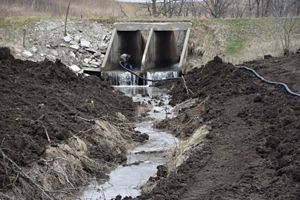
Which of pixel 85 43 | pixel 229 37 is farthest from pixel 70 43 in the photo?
pixel 229 37

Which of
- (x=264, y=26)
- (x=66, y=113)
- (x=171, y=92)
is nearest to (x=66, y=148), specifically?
(x=66, y=113)

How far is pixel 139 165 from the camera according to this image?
11.2 metres

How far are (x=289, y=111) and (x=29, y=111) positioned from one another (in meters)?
5.69

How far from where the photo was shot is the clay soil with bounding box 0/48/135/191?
32.3 feet

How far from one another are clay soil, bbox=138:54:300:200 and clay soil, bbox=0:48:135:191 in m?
2.33

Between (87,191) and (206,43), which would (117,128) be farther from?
(206,43)

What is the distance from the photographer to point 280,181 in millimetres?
6984

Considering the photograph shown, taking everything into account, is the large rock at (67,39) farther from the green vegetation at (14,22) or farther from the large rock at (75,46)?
the green vegetation at (14,22)

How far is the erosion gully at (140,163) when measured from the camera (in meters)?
9.51

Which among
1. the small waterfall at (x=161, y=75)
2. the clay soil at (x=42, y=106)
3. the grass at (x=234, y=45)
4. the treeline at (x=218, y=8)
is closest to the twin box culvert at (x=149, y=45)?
the small waterfall at (x=161, y=75)

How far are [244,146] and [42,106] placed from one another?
5.29m

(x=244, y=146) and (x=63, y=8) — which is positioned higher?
(x=244, y=146)

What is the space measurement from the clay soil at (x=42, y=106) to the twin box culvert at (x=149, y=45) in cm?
674

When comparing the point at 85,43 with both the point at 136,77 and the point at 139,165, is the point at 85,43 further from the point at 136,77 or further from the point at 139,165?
the point at 139,165
